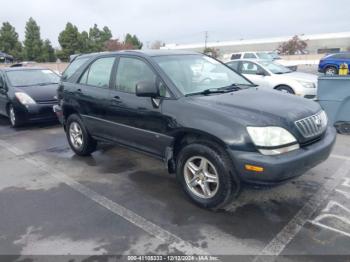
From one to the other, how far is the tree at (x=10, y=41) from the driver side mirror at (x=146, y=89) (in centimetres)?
4055

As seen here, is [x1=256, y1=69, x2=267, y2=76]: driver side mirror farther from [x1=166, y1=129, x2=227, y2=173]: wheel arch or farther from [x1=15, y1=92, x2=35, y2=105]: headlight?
[x1=166, y1=129, x2=227, y2=173]: wheel arch

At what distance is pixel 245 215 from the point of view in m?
3.48

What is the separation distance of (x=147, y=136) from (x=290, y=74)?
282 inches

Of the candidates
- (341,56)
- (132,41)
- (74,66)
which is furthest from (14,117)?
(132,41)

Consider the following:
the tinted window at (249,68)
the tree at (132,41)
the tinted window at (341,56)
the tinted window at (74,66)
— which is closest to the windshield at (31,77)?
the tinted window at (74,66)

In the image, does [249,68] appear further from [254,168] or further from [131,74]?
[254,168]

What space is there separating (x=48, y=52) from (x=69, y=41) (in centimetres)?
306

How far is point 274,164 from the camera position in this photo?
3.05m

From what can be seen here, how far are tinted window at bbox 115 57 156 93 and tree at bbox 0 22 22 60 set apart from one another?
3966 cm

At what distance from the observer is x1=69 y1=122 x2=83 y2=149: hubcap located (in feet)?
18.3

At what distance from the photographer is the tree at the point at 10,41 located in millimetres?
38781

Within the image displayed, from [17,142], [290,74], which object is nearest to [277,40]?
[290,74]

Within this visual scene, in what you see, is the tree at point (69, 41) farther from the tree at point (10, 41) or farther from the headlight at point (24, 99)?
the headlight at point (24, 99)

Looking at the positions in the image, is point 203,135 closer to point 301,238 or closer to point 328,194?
A: point 301,238
